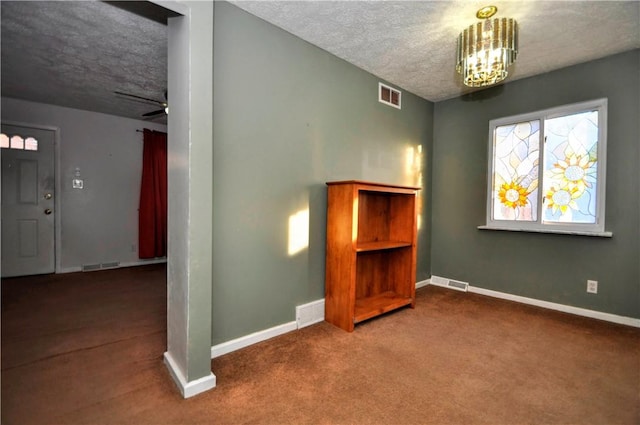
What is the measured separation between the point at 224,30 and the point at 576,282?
12.8 feet

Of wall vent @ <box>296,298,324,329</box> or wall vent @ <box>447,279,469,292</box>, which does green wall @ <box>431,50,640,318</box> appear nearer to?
wall vent @ <box>447,279,469,292</box>

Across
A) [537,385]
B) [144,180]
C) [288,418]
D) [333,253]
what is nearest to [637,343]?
[537,385]

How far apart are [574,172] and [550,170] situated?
0.20m

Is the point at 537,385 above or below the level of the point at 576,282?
below

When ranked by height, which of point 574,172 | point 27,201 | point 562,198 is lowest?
point 27,201

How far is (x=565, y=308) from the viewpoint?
2.94m

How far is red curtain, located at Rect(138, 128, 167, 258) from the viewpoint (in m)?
4.92

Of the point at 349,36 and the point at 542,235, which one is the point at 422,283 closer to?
the point at 542,235

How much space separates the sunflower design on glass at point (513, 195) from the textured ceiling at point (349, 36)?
1226 mm

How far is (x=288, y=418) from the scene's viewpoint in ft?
4.75

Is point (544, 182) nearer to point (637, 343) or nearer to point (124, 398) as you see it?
point (637, 343)

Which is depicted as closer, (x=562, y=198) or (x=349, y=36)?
(x=349, y=36)

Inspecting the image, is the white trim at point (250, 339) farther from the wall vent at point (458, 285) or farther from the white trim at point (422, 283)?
the wall vent at point (458, 285)

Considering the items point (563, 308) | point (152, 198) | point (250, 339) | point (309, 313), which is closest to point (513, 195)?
point (563, 308)
